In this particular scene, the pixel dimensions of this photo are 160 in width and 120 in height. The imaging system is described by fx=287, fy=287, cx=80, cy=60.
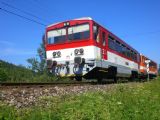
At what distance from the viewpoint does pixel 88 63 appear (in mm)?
14805

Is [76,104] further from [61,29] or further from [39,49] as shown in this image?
[39,49]

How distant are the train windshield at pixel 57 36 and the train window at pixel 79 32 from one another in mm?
428

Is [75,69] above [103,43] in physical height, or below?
below

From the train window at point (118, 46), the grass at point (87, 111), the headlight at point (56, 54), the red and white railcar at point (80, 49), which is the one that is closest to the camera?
the grass at point (87, 111)

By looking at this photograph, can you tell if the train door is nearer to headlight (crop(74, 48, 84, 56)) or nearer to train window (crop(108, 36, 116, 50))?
train window (crop(108, 36, 116, 50))

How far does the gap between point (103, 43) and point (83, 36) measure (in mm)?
1509

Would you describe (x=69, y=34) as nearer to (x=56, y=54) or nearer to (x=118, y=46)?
(x=56, y=54)

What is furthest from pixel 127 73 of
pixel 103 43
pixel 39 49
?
pixel 39 49

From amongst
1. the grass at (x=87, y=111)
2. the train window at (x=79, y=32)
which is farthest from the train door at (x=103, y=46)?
the grass at (x=87, y=111)

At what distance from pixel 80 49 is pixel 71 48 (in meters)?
0.63

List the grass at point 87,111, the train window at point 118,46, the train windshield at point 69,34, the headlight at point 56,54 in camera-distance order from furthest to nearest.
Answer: the train window at point 118,46
the headlight at point 56,54
the train windshield at point 69,34
the grass at point 87,111

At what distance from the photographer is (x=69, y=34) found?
52.4 feet

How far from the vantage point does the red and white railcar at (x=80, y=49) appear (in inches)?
585

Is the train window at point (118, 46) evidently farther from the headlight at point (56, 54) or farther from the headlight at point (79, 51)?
the headlight at point (56, 54)
